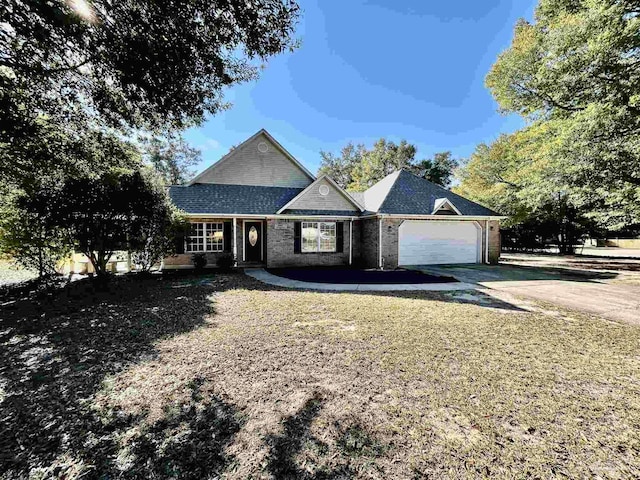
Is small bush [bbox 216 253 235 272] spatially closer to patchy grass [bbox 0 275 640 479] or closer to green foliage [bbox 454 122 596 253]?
patchy grass [bbox 0 275 640 479]

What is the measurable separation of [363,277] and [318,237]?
13.8 feet

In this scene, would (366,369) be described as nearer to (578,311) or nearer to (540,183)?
(578,311)

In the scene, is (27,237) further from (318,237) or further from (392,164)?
(392,164)

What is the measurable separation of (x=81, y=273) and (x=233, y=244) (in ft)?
22.3

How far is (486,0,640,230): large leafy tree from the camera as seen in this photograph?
10000 mm

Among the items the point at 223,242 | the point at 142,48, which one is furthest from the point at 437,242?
the point at 142,48

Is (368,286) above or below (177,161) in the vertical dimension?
below

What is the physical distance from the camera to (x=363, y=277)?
39.6 feet

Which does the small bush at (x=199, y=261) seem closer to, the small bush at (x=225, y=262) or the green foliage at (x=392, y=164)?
the small bush at (x=225, y=262)

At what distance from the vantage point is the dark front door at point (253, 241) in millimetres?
15314

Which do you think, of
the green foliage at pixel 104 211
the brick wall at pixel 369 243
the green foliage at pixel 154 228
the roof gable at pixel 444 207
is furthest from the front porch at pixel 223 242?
the roof gable at pixel 444 207

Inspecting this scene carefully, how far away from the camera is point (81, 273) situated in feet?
43.5

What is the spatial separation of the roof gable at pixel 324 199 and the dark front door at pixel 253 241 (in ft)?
7.51

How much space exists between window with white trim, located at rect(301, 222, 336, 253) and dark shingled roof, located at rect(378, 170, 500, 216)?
290 cm
